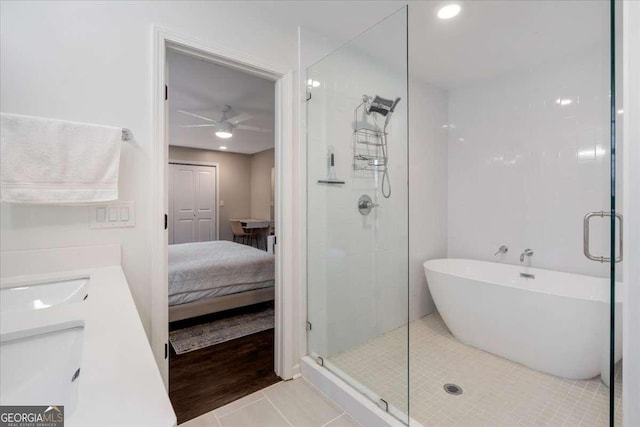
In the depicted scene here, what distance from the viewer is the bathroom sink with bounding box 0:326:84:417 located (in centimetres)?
76

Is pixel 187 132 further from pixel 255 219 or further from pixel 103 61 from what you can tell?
pixel 103 61

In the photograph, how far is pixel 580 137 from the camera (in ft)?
8.36

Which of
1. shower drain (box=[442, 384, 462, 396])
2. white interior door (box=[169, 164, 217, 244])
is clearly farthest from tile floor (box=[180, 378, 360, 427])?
white interior door (box=[169, 164, 217, 244])

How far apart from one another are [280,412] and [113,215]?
1471 mm

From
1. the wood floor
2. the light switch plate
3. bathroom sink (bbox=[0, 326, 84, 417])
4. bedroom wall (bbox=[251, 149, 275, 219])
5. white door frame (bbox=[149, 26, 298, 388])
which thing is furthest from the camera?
bedroom wall (bbox=[251, 149, 275, 219])

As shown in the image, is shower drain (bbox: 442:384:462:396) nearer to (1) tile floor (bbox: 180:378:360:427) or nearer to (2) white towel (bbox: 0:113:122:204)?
(1) tile floor (bbox: 180:378:360:427)

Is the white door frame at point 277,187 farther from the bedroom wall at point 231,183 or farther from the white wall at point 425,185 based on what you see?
the bedroom wall at point 231,183

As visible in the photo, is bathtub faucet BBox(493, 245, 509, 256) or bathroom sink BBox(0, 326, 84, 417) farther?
bathtub faucet BBox(493, 245, 509, 256)

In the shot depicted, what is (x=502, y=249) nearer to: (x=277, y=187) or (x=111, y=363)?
(x=277, y=187)

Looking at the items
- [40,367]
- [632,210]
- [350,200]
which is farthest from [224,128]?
[632,210]

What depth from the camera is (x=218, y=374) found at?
7.23 ft

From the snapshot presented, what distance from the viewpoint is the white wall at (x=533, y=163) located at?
2488 mm

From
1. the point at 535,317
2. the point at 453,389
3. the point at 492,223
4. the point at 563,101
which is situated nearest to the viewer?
the point at 453,389

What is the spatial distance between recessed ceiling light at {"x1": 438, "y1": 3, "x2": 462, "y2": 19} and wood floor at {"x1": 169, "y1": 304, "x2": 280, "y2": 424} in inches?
111
